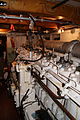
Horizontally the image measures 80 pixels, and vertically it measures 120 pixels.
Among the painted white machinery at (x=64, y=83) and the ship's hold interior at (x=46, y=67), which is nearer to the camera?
the painted white machinery at (x=64, y=83)

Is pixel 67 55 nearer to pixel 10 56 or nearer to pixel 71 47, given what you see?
pixel 71 47

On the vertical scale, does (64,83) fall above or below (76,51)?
below

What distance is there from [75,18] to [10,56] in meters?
4.44

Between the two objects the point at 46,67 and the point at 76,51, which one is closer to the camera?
the point at 76,51

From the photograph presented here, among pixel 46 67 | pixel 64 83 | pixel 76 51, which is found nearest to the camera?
pixel 64 83

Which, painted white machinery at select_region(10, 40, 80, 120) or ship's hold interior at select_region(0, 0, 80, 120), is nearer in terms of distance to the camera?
painted white machinery at select_region(10, 40, 80, 120)

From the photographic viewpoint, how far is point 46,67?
1.57 metres

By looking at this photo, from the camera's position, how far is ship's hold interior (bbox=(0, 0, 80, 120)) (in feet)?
3.98

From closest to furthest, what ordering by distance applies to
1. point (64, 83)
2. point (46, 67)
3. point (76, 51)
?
point (64, 83), point (76, 51), point (46, 67)

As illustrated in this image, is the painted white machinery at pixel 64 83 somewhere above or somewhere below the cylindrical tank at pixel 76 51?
below

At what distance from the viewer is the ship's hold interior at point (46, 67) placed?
1213 millimetres

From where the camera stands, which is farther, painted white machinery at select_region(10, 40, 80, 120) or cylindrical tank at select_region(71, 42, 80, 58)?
cylindrical tank at select_region(71, 42, 80, 58)

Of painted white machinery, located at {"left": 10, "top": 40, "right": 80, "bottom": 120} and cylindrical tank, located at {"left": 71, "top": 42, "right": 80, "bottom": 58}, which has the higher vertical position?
cylindrical tank, located at {"left": 71, "top": 42, "right": 80, "bottom": 58}

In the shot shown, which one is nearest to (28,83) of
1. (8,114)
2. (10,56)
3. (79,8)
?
(8,114)
